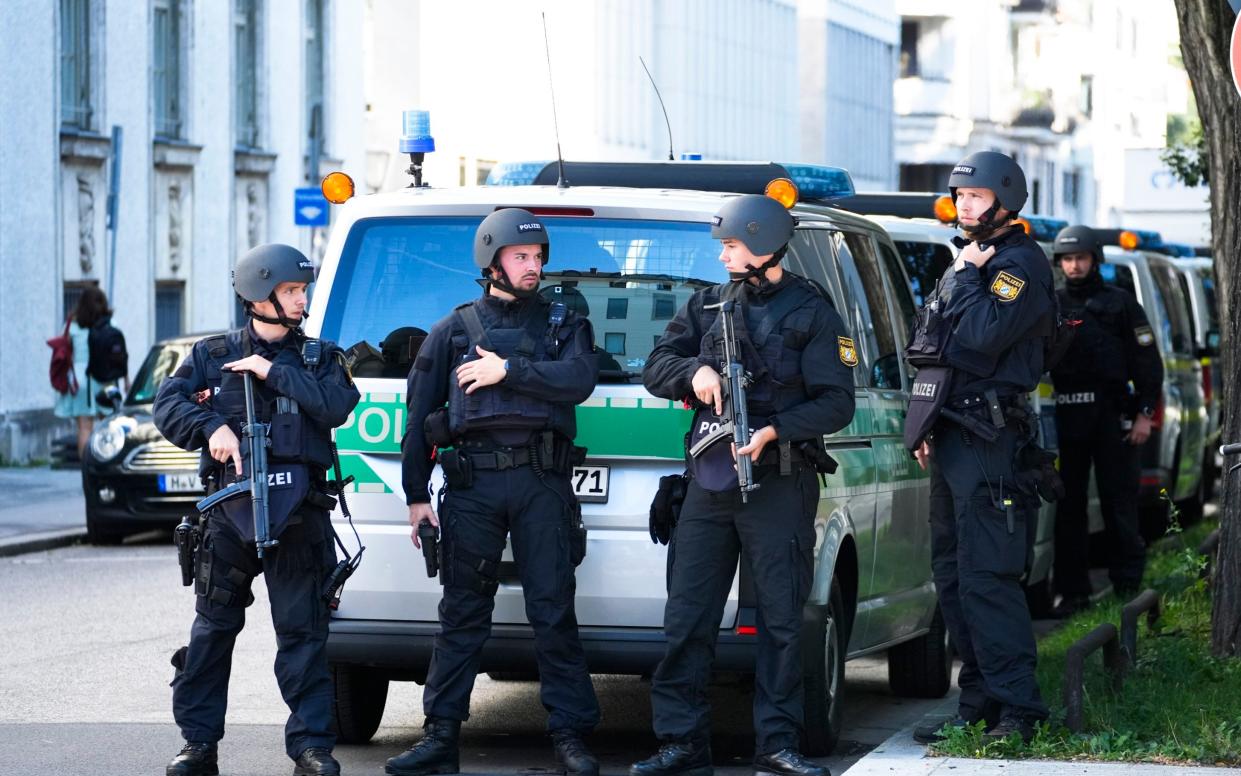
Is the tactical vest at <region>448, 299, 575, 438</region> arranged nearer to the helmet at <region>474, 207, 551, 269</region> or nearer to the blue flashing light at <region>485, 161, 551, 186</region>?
the helmet at <region>474, 207, 551, 269</region>

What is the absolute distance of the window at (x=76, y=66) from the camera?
25.3 m

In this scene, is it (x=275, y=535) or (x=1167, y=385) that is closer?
(x=275, y=535)

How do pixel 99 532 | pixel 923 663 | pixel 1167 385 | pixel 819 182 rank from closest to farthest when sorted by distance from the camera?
pixel 819 182
pixel 923 663
pixel 1167 385
pixel 99 532

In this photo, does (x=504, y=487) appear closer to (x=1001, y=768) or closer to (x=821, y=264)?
(x=821, y=264)

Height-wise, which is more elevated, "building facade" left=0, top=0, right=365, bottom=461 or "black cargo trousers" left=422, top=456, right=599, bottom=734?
"building facade" left=0, top=0, right=365, bottom=461

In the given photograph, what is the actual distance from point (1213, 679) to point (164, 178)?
69.8ft

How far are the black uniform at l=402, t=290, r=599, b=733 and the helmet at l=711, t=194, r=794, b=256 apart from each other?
579mm

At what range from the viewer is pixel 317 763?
7.31 m

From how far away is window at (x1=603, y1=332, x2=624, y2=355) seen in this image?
25.0ft

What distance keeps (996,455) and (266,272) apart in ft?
8.01

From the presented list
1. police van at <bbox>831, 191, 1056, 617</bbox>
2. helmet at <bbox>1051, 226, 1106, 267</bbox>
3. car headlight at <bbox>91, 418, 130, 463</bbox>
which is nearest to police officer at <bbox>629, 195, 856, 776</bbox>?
police van at <bbox>831, 191, 1056, 617</bbox>

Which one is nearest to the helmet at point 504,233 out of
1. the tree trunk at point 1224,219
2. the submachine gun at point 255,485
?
the submachine gun at point 255,485

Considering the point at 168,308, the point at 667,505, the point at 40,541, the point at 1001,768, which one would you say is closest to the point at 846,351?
the point at 667,505

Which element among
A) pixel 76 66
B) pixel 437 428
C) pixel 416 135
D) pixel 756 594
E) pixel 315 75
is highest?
pixel 315 75
